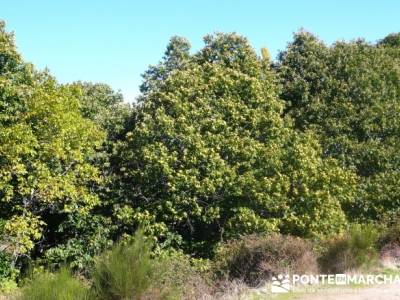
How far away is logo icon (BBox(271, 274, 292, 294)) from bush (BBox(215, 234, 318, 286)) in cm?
18

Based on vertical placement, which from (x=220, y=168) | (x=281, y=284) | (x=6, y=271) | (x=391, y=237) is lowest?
(x=6, y=271)

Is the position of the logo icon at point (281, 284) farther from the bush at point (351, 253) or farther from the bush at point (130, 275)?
the bush at point (130, 275)

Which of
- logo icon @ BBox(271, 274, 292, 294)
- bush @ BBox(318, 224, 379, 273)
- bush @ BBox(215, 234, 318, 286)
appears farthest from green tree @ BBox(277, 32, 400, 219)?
logo icon @ BBox(271, 274, 292, 294)

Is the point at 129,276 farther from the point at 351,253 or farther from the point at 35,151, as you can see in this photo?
the point at 35,151

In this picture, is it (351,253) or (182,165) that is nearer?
(351,253)

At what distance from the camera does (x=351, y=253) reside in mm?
13211

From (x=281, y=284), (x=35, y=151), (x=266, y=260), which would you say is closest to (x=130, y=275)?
(x=281, y=284)

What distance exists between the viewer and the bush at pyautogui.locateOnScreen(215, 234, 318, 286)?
38.9 ft

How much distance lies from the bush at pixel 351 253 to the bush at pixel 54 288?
6957mm

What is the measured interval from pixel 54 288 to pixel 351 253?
803cm

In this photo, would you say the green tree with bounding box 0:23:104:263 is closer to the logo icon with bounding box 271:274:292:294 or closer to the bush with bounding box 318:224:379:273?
the logo icon with bounding box 271:274:292:294

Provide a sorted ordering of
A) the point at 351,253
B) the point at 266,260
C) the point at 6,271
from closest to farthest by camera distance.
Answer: the point at 266,260 < the point at 351,253 < the point at 6,271

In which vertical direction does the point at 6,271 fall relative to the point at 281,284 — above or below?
below

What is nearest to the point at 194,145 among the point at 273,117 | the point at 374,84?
the point at 273,117
